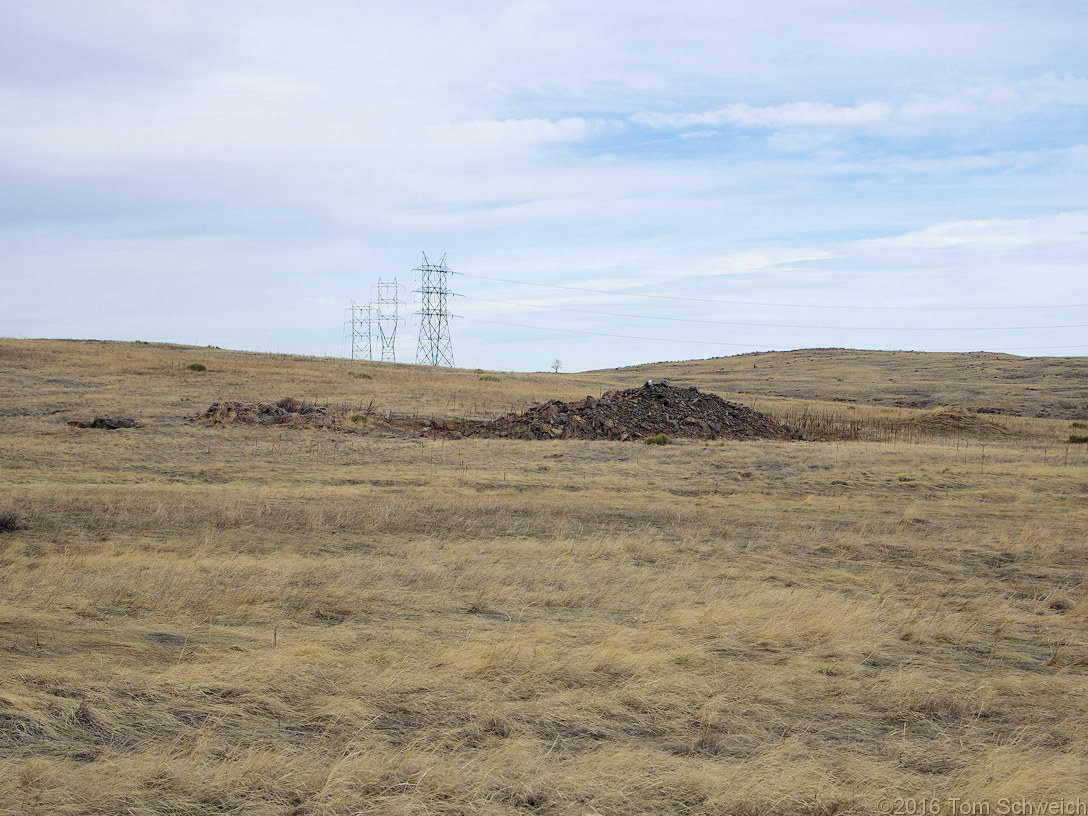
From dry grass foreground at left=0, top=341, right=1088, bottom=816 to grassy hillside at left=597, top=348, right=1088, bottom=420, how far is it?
4685 cm

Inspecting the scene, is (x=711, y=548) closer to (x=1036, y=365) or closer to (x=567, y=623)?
(x=567, y=623)

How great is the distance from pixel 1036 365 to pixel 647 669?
8767 centimetres

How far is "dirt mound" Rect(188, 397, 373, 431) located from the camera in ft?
92.8

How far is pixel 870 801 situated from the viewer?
15.5 ft

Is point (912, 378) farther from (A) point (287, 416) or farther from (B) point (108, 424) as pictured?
(B) point (108, 424)

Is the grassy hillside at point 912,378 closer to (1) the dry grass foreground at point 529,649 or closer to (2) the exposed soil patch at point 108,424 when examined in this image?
(1) the dry grass foreground at point 529,649

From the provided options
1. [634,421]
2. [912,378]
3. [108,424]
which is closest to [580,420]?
[634,421]

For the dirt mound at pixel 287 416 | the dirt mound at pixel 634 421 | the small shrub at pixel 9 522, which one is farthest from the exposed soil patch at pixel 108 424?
the small shrub at pixel 9 522

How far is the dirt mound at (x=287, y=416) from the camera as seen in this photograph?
28281 millimetres

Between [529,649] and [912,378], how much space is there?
78.2m

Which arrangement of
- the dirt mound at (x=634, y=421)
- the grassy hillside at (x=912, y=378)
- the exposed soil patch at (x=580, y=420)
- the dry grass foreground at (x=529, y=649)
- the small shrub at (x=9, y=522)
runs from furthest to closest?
the grassy hillside at (x=912, y=378) → the dirt mound at (x=634, y=421) → the exposed soil patch at (x=580, y=420) → the small shrub at (x=9, y=522) → the dry grass foreground at (x=529, y=649)

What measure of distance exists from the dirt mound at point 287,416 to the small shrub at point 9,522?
50.4ft

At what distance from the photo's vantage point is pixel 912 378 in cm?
7656

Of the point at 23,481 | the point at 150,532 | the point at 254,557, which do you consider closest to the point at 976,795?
the point at 254,557
